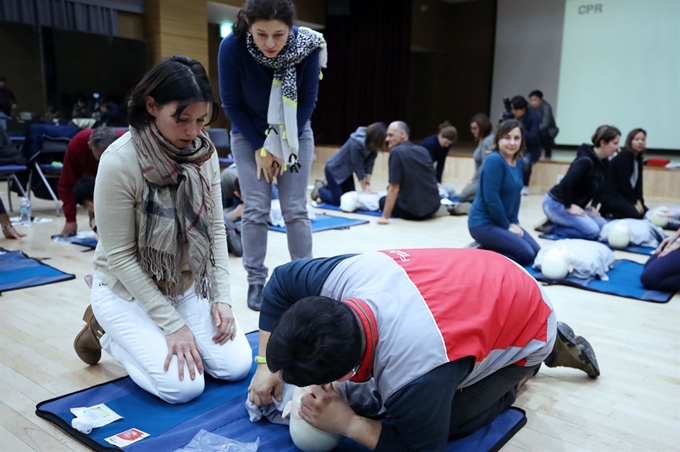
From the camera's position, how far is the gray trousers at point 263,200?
8.00 ft

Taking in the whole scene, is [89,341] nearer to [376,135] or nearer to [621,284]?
[621,284]

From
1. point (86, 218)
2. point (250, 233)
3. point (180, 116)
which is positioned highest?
point (180, 116)

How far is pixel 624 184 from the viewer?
4617 mm

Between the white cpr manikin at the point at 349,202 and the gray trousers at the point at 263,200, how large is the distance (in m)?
2.91

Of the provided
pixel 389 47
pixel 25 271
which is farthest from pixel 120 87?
pixel 25 271

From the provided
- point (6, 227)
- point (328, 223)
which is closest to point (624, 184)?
point (328, 223)

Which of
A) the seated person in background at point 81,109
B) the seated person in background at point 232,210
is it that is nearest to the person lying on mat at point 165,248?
the seated person in background at point 232,210

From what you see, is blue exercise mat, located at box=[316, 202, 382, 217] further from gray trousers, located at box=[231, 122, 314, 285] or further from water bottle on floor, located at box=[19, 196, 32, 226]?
gray trousers, located at box=[231, 122, 314, 285]

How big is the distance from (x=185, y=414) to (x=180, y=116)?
0.84 meters

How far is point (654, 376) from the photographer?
1961 mm

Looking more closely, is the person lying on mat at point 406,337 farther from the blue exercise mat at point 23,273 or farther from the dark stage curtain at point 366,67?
the dark stage curtain at point 366,67

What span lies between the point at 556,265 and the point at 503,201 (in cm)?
59

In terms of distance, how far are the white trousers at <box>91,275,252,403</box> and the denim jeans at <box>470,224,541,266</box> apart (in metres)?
2.08

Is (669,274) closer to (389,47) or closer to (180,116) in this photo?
(180,116)
